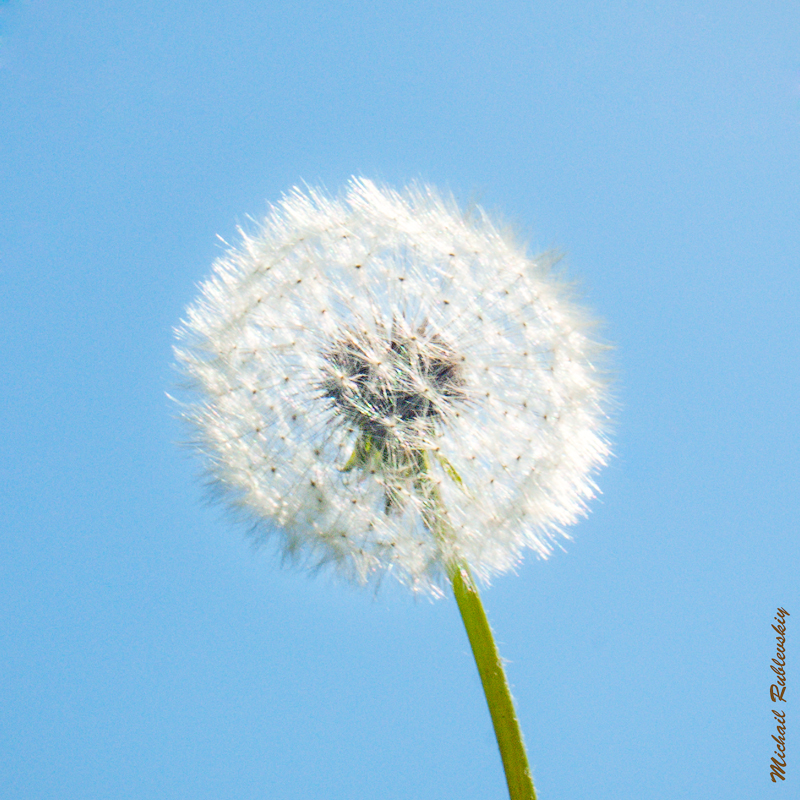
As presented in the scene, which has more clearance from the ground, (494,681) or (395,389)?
(395,389)

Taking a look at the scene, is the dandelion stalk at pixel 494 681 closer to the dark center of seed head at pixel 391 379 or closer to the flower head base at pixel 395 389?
the flower head base at pixel 395 389

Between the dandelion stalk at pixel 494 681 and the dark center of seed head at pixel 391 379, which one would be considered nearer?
the dandelion stalk at pixel 494 681

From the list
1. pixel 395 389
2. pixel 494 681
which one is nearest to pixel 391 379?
pixel 395 389

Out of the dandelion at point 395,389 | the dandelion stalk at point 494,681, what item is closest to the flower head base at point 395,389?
the dandelion at point 395,389

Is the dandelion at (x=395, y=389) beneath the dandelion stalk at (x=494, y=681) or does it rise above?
above

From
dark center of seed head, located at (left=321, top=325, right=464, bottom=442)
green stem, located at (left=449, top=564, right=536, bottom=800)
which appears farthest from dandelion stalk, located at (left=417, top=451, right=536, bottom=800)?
dark center of seed head, located at (left=321, top=325, right=464, bottom=442)

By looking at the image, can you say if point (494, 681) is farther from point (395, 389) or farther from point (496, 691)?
point (395, 389)

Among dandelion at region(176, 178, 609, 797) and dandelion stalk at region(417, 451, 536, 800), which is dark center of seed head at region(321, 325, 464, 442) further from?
dandelion stalk at region(417, 451, 536, 800)
